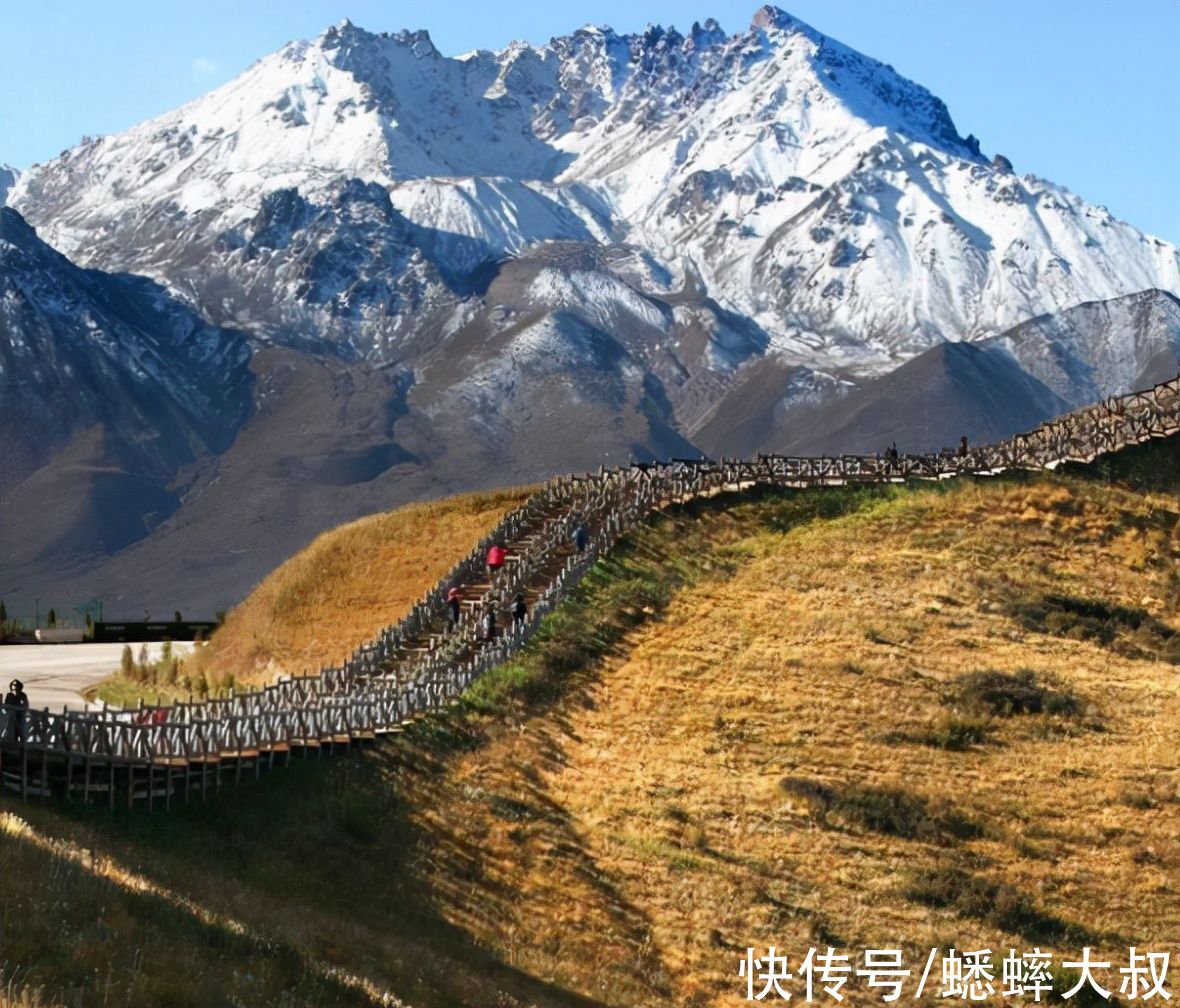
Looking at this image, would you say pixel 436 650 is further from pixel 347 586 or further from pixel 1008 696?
pixel 1008 696

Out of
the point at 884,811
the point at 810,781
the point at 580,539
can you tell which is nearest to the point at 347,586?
the point at 580,539

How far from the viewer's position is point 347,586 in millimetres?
69375

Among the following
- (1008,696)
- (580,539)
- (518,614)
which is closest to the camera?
(1008,696)

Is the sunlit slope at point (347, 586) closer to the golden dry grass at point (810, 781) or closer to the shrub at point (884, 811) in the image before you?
the golden dry grass at point (810, 781)

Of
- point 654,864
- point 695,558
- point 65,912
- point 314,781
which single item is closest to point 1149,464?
point 695,558

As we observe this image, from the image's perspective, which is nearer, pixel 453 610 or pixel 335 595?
pixel 453 610

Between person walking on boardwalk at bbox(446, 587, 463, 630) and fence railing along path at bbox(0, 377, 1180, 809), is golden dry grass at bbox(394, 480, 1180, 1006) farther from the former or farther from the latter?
person walking on boardwalk at bbox(446, 587, 463, 630)

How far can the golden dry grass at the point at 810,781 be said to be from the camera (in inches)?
1750

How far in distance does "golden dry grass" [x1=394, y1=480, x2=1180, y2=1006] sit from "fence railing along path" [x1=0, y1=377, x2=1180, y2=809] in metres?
2.42

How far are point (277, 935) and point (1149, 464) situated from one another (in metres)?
50.3

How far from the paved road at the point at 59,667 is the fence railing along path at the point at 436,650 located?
10027 millimetres

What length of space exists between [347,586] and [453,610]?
1207 centimetres

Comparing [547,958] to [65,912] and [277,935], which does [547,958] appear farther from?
[65,912]

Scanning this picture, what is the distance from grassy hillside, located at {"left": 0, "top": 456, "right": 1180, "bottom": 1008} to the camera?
111 ft
